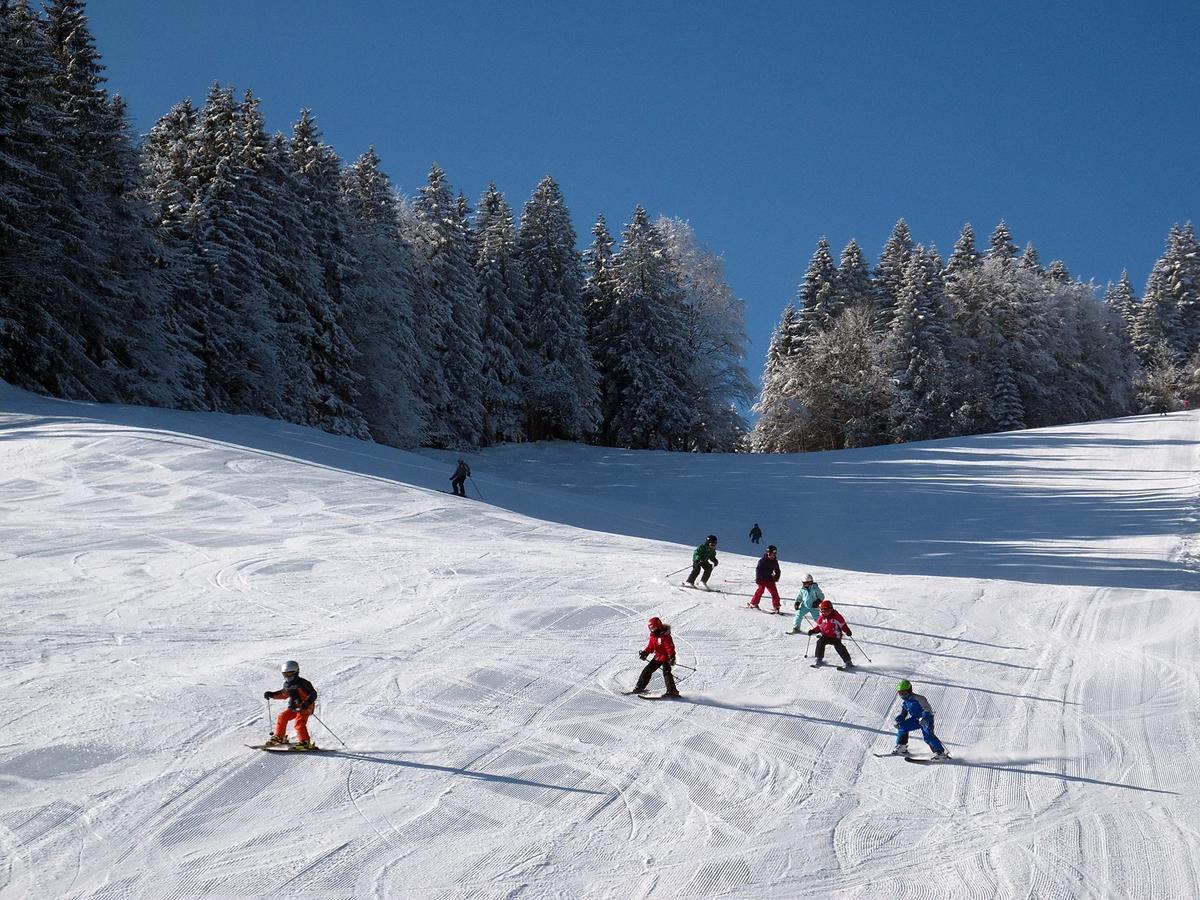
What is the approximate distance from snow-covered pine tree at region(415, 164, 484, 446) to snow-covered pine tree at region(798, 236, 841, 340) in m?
23.4

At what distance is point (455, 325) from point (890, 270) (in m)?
30.9

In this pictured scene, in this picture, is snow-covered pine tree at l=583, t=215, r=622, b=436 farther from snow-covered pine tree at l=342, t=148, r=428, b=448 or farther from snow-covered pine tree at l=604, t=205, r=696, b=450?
snow-covered pine tree at l=342, t=148, r=428, b=448

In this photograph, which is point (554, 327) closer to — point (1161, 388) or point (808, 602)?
point (808, 602)

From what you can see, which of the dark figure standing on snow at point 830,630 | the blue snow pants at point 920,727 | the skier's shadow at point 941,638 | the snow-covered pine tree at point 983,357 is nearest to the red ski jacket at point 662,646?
the dark figure standing on snow at point 830,630

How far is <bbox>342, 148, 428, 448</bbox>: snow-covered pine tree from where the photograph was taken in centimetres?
3853

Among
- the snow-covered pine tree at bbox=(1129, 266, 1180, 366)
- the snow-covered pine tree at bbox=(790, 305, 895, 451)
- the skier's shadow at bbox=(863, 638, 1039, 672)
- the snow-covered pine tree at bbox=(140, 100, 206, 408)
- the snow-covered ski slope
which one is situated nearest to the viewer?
the snow-covered ski slope

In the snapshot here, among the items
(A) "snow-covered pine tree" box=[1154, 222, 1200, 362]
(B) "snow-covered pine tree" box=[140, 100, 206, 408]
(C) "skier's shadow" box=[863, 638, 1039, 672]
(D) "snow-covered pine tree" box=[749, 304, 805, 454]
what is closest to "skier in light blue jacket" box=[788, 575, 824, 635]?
(C) "skier's shadow" box=[863, 638, 1039, 672]

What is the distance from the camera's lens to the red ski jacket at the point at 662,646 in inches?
398

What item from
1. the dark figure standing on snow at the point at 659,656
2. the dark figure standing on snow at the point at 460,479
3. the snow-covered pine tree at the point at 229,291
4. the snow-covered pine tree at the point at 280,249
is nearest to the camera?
the dark figure standing on snow at the point at 659,656

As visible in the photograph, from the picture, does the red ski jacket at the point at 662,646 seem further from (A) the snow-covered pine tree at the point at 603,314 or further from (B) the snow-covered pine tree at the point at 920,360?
(B) the snow-covered pine tree at the point at 920,360

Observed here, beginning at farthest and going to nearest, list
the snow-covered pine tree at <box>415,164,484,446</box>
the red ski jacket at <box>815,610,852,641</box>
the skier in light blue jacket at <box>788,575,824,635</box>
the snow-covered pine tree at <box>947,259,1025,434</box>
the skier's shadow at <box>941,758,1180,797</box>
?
1. the snow-covered pine tree at <box>947,259,1025,434</box>
2. the snow-covered pine tree at <box>415,164,484,446</box>
3. the skier in light blue jacket at <box>788,575,824,635</box>
4. the red ski jacket at <box>815,610,852,641</box>
5. the skier's shadow at <box>941,758,1180,797</box>

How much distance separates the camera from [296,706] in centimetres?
816

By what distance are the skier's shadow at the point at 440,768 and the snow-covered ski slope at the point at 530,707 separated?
5cm

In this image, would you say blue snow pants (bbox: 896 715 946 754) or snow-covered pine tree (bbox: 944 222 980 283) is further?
snow-covered pine tree (bbox: 944 222 980 283)
